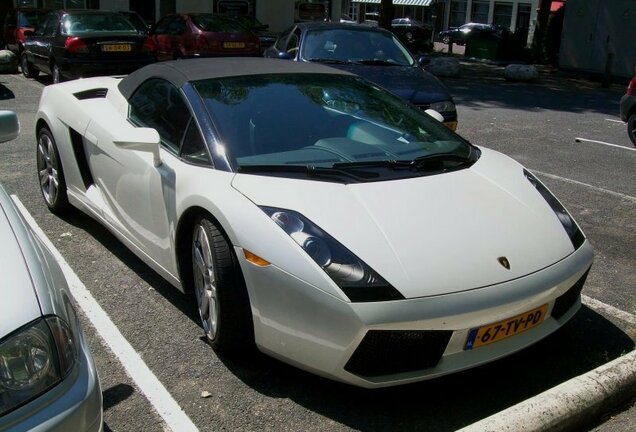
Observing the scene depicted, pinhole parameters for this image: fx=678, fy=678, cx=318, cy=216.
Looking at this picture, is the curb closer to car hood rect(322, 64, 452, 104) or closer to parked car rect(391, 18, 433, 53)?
car hood rect(322, 64, 452, 104)

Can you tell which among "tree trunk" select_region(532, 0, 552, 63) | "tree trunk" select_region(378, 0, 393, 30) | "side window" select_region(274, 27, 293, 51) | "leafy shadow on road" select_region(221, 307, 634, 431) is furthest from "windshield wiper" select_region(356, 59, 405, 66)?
"tree trunk" select_region(532, 0, 552, 63)

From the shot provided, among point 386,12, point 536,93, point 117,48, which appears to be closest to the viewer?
point 117,48

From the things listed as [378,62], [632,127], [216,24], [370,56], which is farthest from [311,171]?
[216,24]

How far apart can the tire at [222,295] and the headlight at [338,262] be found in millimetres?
345

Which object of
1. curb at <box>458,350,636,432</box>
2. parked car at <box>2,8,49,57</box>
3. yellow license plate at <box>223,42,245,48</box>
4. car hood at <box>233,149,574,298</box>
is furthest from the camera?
parked car at <box>2,8,49,57</box>

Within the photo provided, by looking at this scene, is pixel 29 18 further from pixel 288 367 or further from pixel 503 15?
pixel 503 15

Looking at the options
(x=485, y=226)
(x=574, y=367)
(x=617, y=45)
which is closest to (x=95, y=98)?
(x=485, y=226)

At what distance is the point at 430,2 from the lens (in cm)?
5138

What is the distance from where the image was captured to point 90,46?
12.5m

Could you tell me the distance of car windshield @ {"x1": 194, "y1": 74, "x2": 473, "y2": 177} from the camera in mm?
3562

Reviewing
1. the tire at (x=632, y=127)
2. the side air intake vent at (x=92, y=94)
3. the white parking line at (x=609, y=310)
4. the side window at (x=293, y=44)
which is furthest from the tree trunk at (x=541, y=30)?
the white parking line at (x=609, y=310)

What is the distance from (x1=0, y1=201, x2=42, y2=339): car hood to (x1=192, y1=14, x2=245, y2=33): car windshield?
44.0ft

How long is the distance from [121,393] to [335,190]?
1364 millimetres

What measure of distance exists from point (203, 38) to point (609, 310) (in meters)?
12.2
